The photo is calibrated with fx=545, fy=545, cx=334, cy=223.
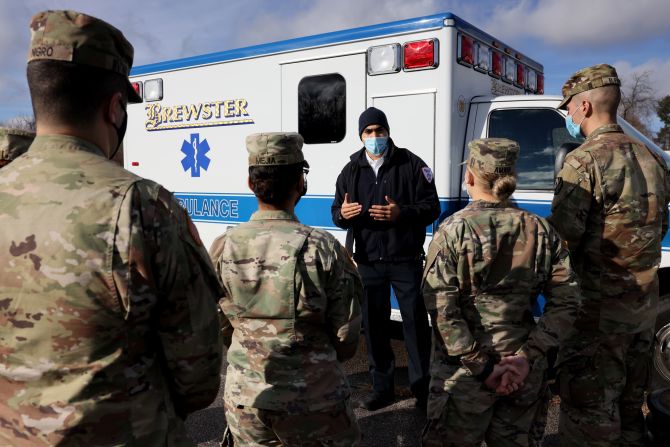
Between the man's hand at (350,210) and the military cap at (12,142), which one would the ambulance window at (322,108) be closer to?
the man's hand at (350,210)

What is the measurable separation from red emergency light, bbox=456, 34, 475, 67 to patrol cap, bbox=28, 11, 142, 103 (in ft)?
11.4

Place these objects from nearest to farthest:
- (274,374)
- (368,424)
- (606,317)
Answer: (274,374) → (606,317) → (368,424)

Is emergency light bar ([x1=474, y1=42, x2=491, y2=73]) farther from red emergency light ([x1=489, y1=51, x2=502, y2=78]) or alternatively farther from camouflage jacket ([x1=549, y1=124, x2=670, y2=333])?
camouflage jacket ([x1=549, y1=124, x2=670, y2=333])

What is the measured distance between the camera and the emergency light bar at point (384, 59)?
4.46 m

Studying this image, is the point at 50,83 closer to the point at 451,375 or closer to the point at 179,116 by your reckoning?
the point at 451,375

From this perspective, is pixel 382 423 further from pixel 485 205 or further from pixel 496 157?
pixel 496 157

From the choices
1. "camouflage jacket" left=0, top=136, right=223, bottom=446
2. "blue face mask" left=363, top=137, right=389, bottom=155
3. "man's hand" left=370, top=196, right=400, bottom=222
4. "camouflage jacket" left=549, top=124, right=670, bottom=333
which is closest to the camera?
"camouflage jacket" left=0, top=136, right=223, bottom=446

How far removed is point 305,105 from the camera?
4.94 metres

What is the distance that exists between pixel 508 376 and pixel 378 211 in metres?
1.76

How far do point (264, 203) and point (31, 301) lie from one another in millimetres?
1014

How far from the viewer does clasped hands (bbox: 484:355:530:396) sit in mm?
2186

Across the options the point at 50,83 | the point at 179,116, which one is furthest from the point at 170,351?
the point at 179,116

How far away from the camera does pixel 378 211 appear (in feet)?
12.3

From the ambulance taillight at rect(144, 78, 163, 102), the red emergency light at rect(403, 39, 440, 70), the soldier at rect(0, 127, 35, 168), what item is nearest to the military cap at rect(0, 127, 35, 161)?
the soldier at rect(0, 127, 35, 168)
